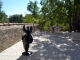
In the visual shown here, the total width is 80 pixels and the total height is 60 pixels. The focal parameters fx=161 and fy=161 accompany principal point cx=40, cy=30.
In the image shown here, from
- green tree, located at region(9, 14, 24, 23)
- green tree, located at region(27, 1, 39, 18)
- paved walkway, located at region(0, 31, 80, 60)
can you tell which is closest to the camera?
A: paved walkway, located at region(0, 31, 80, 60)

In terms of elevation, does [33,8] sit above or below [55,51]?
above

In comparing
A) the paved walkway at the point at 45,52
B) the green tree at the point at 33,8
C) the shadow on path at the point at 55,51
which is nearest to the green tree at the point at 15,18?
the green tree at the point at 33,8

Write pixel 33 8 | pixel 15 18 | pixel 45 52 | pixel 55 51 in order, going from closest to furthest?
pixel 45 52 → pixel 55 51 → pixel 33 8 → pixel 15 18

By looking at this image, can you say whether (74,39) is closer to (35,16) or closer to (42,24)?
(42,24)

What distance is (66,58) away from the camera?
659cm

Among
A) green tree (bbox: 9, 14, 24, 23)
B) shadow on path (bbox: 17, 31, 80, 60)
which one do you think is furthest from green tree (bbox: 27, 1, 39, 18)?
shadow on path (bbox: 17, 31, 80, 60)

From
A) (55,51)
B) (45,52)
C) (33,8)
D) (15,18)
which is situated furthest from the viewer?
(15,18)

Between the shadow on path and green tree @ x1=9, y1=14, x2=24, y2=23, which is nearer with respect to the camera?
the shadow on path

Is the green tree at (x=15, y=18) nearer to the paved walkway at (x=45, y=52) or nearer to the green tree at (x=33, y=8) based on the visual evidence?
the green tree at (x=33, y=8)

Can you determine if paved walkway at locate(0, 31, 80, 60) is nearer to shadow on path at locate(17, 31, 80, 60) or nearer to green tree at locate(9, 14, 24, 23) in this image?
shadow on path at locate(17, 31, 80, 60)

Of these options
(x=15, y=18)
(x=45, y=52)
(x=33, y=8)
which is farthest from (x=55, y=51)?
(x=15, y=18)

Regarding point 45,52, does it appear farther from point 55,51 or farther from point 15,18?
point 15,18

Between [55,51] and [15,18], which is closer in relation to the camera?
[55,51]

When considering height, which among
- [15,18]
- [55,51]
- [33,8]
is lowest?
[55,51]
